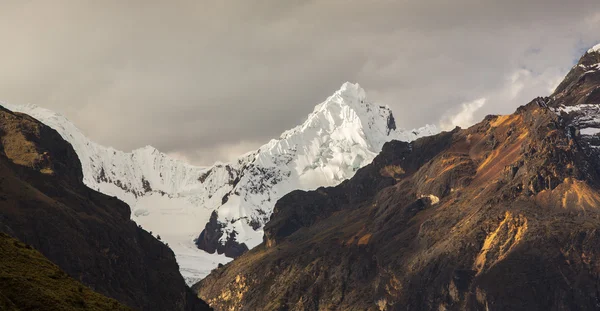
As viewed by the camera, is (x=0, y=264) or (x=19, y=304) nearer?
(x=19, y=304)

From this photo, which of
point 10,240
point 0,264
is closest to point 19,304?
point 0,264

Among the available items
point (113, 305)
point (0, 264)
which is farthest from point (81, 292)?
point (0, 264)

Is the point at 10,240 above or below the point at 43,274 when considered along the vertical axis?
above

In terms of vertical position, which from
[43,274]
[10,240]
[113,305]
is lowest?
[113,305]

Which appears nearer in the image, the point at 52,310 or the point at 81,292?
the point at 52,310

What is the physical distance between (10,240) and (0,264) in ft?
31.9

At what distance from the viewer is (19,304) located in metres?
86.9

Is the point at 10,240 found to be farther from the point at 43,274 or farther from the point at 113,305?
the point at 113,305

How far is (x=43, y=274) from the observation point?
9850cm

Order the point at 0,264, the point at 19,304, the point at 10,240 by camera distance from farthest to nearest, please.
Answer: the point at 10,240 → the point at 0,264 → the point at 19,304

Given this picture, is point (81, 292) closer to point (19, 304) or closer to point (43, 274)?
point (43, 274)

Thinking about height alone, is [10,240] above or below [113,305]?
above

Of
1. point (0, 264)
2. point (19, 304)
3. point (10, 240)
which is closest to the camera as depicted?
point (19, 304)

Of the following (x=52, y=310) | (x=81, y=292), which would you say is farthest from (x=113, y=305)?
(x=52, y=310)
